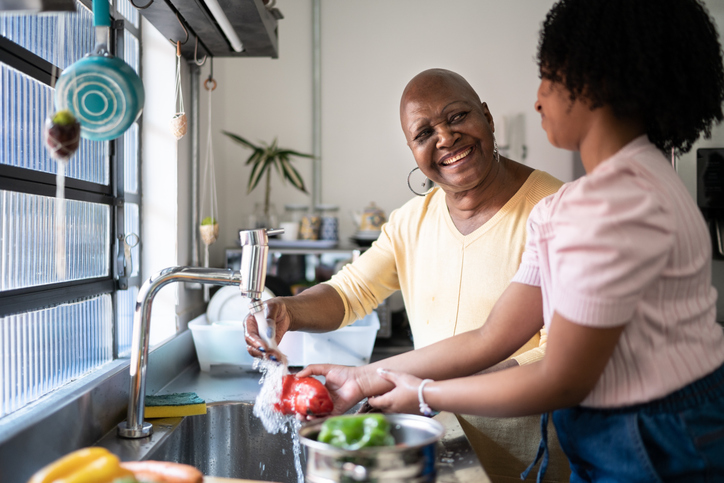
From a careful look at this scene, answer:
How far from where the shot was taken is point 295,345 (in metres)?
1.82

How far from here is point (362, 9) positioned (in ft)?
9.19

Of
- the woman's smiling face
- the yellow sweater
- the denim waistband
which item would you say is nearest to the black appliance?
the yellow sweater

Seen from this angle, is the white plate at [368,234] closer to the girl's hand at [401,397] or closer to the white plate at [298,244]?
the white plate at [298,244]

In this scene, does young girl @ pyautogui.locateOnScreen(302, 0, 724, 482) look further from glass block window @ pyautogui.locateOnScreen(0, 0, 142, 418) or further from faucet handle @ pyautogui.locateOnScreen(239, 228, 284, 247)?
glass block window @ pyautogui.locateOnScreen(0, 0, 142, 418)

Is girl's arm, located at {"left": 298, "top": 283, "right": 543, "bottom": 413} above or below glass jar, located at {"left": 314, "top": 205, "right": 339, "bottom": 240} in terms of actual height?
below

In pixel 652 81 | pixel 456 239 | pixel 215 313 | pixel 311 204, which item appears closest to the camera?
pixel 652 81

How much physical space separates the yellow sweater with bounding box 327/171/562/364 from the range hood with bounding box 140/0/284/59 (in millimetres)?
640

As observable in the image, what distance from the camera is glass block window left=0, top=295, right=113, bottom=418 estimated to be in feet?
3.61

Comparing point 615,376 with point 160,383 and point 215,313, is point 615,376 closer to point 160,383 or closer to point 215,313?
point 160,383

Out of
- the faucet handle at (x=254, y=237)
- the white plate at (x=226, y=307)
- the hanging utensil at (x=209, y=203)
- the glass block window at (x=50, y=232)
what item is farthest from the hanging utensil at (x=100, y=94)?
the white plate at (x=226, y=307)

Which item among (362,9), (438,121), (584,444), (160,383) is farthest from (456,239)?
(362,9)

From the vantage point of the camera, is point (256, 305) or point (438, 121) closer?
point (256, 305)

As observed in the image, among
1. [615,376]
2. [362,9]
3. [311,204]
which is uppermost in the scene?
[362,9]

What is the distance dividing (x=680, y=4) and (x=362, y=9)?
2.25m
